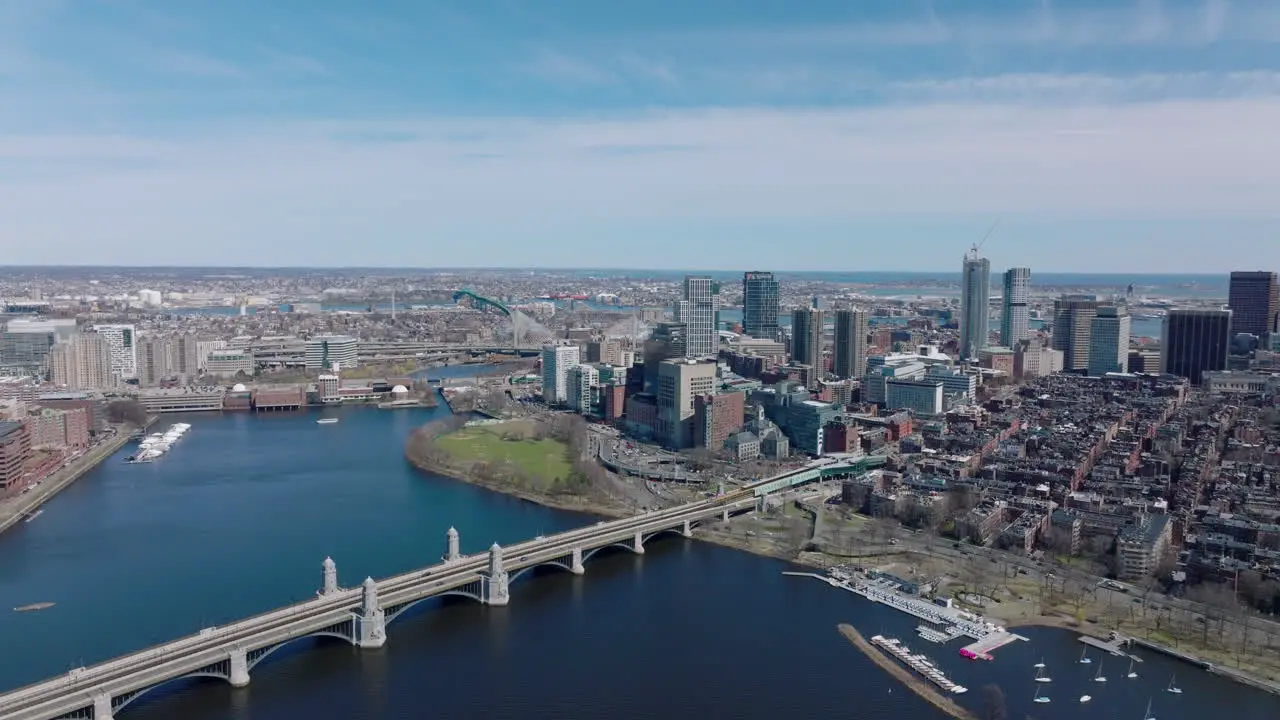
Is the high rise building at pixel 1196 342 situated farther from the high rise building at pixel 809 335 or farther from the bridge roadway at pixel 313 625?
the bridge roadway at pixel 313 625

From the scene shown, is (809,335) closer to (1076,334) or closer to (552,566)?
(1076,334)

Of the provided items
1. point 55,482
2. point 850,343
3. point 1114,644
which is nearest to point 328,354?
point 55,482

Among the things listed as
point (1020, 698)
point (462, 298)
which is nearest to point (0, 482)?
point (1020, 698)

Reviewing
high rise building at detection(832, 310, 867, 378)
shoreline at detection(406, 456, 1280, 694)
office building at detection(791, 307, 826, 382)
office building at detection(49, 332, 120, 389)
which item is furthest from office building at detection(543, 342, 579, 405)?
office building at detection(49, 332, 120, 389)

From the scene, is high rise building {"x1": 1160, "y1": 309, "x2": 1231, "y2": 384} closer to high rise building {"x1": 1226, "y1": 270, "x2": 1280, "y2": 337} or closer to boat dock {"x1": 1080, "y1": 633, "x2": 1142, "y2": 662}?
A: high rise building {"x1": 1226, "y1": 270, "x2": 1280, "y2": 337}

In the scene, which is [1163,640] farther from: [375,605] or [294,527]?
[294,527]
